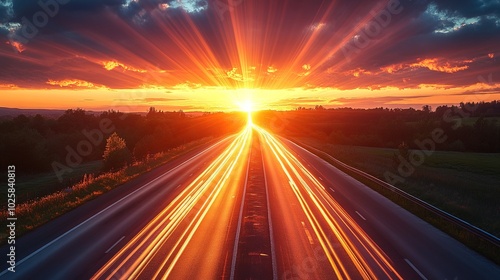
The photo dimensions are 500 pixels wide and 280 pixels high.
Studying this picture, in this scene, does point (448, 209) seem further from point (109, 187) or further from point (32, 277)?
point (109, 187)

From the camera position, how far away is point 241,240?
14.0 m

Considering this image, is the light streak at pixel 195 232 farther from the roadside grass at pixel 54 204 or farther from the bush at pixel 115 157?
the bush at pixel 115 157

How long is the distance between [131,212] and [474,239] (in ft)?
47.0

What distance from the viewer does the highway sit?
36.0ft

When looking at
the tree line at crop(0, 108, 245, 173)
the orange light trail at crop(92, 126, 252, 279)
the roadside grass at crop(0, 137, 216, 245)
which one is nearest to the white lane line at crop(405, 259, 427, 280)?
the orange light trail at crop(92, 126, 252, 279)

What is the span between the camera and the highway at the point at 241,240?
10984 millimetres

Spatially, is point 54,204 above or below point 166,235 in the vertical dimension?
below

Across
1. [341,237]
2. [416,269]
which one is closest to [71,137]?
[341,237]

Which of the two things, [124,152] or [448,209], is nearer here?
[448,209]

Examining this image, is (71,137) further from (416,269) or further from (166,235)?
(416,269)

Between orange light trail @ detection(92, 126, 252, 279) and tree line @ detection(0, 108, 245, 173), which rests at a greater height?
orange light trail @ detection(92, 126, 252, 279)

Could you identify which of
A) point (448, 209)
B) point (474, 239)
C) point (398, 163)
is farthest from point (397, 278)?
point (398, 163)

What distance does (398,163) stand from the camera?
4125cm

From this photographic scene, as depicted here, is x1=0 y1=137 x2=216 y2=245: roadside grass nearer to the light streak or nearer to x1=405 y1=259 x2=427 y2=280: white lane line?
the light streak
